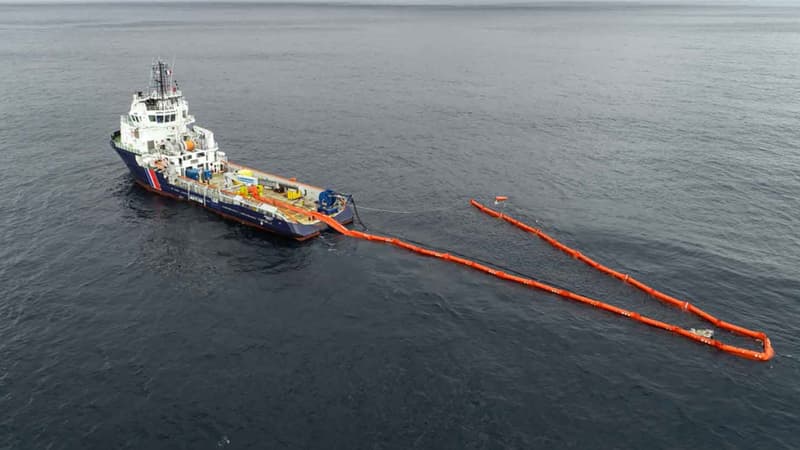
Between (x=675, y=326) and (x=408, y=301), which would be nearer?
(x=675, y=326)

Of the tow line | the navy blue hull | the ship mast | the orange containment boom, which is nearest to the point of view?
the orange containment boom

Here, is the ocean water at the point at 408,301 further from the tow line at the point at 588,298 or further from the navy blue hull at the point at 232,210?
the navy blue hull at the point at 232,210

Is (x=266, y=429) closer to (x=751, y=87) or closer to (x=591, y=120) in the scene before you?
(x=591, y=120)

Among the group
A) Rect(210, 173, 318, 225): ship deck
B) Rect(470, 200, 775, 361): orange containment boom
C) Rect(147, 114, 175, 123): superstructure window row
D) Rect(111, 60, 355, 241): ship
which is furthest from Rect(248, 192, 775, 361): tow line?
Rect(147, 114, 175, 123): superstructure window row

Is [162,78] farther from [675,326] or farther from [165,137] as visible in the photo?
[675,326]

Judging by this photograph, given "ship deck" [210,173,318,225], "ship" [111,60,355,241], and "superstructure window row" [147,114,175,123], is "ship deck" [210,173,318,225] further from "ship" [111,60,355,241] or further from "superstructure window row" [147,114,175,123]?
"superstructure window row" [147,114,175,123]

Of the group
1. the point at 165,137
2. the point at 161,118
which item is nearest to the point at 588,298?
the point at 165,137

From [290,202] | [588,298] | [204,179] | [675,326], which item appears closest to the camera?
[675,326]
